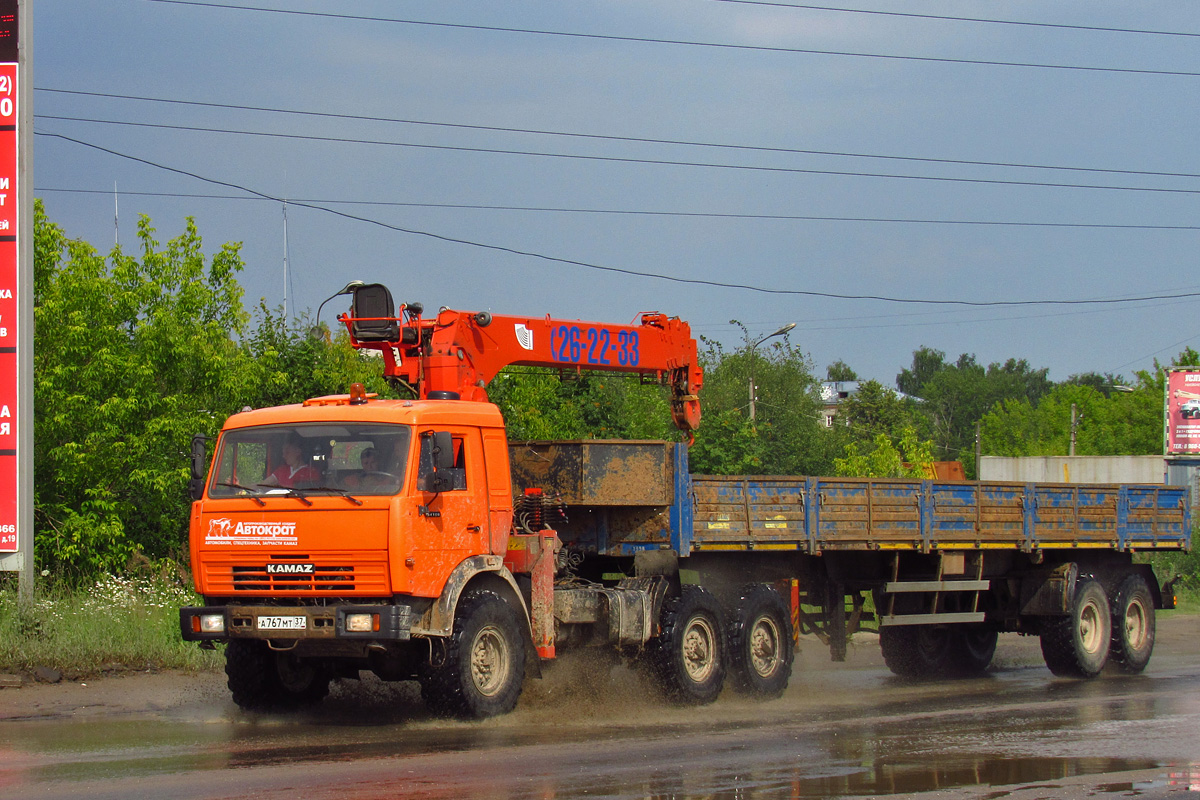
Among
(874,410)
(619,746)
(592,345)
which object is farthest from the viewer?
(874,410)

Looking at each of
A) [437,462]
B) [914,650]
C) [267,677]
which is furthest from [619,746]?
[914,650]

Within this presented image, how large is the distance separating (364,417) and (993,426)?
9648 cm

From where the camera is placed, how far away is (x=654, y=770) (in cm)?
868

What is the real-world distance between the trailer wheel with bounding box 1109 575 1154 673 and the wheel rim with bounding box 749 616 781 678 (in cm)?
565

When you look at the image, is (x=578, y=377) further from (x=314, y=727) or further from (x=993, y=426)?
(x=993, y=426)

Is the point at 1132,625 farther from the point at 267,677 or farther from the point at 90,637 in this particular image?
the point at 90,637

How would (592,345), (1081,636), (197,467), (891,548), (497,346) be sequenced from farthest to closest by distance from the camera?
(1081,636) < (891,548) < (592,345) < (497,346) < (197,467)

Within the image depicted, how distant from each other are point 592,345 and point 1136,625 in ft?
28.2

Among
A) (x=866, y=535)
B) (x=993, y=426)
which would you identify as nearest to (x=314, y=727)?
(x=866, y=535)

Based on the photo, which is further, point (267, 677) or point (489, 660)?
point (267, 677)

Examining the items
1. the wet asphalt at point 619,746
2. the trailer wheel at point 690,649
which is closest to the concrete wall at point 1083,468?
Answer: the trailer wheel at point 690,649

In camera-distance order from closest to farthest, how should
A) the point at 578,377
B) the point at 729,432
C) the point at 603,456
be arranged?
1. the point at 603,456
2. the point at 578,377
3. the point at 729,432

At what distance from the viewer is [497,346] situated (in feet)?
41.9

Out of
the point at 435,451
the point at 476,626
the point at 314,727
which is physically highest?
the point at 435,451
